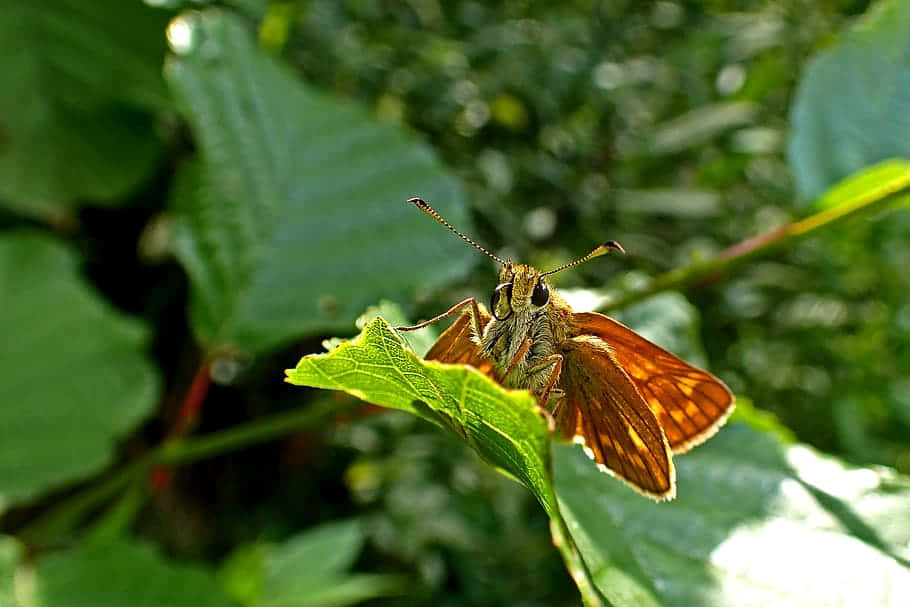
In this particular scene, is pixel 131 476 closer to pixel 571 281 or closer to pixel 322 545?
Result: pixel 322 545

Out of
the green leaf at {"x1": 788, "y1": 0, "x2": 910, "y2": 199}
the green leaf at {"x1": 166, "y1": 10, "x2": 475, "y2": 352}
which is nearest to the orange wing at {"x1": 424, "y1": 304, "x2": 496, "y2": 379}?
the green leaf at {"x1": 166, "y1": 10, "x2": 475, "y2": 352}

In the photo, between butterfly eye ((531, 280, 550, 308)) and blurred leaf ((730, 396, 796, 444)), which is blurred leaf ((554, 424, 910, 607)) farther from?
butterfly eye ((531, 280, 550, 308))

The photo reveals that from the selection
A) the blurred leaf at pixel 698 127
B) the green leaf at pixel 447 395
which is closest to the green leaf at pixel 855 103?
the blurred leaf at pixel 698 127

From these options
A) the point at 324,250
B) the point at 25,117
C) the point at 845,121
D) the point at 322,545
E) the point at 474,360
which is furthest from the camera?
the point at 322,545

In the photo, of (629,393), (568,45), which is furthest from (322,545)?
(568,45)

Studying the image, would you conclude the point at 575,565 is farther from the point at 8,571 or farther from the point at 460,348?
the point at 8,571

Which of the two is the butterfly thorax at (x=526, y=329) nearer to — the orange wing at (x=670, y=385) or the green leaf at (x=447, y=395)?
the orange wing at (x=670, y=385)

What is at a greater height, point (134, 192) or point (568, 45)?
point (568, 45)
